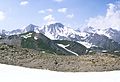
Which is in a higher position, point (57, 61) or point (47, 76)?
point (57, 61)

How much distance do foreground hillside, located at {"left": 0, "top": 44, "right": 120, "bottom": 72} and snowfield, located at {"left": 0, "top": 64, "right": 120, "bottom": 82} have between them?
0.94 m

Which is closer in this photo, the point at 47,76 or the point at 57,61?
the point at 47,76

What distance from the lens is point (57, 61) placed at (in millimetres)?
15289

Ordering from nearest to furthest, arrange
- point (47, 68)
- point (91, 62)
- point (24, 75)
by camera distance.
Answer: point (24, 75) < point (47, 68) < point (91, 62)

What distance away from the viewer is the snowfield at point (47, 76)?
1161 centimetres

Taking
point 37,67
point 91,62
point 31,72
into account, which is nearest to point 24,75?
point 31,72

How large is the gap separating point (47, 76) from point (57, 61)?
301cm

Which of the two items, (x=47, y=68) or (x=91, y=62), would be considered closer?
(x=47, y=68)

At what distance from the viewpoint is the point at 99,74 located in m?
12.8

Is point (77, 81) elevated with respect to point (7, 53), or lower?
lower

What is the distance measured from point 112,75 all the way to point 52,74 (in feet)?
9.32

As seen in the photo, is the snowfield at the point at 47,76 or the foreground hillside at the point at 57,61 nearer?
the snowfield at the point at 47,76

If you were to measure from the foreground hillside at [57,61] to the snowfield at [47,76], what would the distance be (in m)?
0.94

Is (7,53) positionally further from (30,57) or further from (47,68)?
(47,68)
